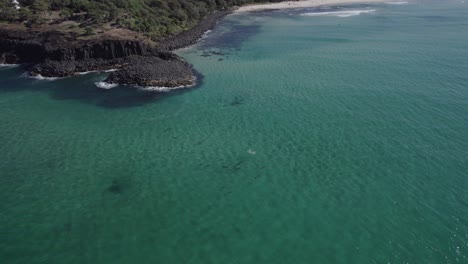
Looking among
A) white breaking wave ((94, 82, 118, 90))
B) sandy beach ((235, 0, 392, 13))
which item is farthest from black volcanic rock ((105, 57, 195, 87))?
sandy beach ((235, 0, 392, 13))

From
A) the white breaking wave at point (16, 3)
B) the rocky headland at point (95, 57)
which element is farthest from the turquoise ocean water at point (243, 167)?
the white breaking wave at point (16, 3)

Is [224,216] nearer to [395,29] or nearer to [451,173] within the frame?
[451,173]

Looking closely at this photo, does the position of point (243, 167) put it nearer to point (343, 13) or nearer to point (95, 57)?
point (95, 57)

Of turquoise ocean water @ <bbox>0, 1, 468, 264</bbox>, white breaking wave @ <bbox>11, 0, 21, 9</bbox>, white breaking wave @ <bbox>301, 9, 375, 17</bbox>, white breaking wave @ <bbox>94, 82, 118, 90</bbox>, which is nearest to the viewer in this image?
turquoise ocean water @ <bbox>0, 1, 468, 264</bbox>

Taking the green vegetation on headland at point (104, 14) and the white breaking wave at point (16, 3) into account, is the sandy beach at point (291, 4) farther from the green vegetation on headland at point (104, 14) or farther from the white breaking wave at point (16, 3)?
the white breaking wave at point (16, 3)

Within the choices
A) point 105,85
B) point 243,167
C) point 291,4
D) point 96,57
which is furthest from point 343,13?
point 243,167

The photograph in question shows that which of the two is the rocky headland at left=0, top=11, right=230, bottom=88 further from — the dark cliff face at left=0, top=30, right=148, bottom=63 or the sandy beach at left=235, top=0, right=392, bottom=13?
the sandy beach at left=235, top=0, right=392, bottom=13

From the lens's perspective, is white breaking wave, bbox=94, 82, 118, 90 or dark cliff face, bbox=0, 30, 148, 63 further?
dark cliff face, bbox=0, 30, 148, 63
